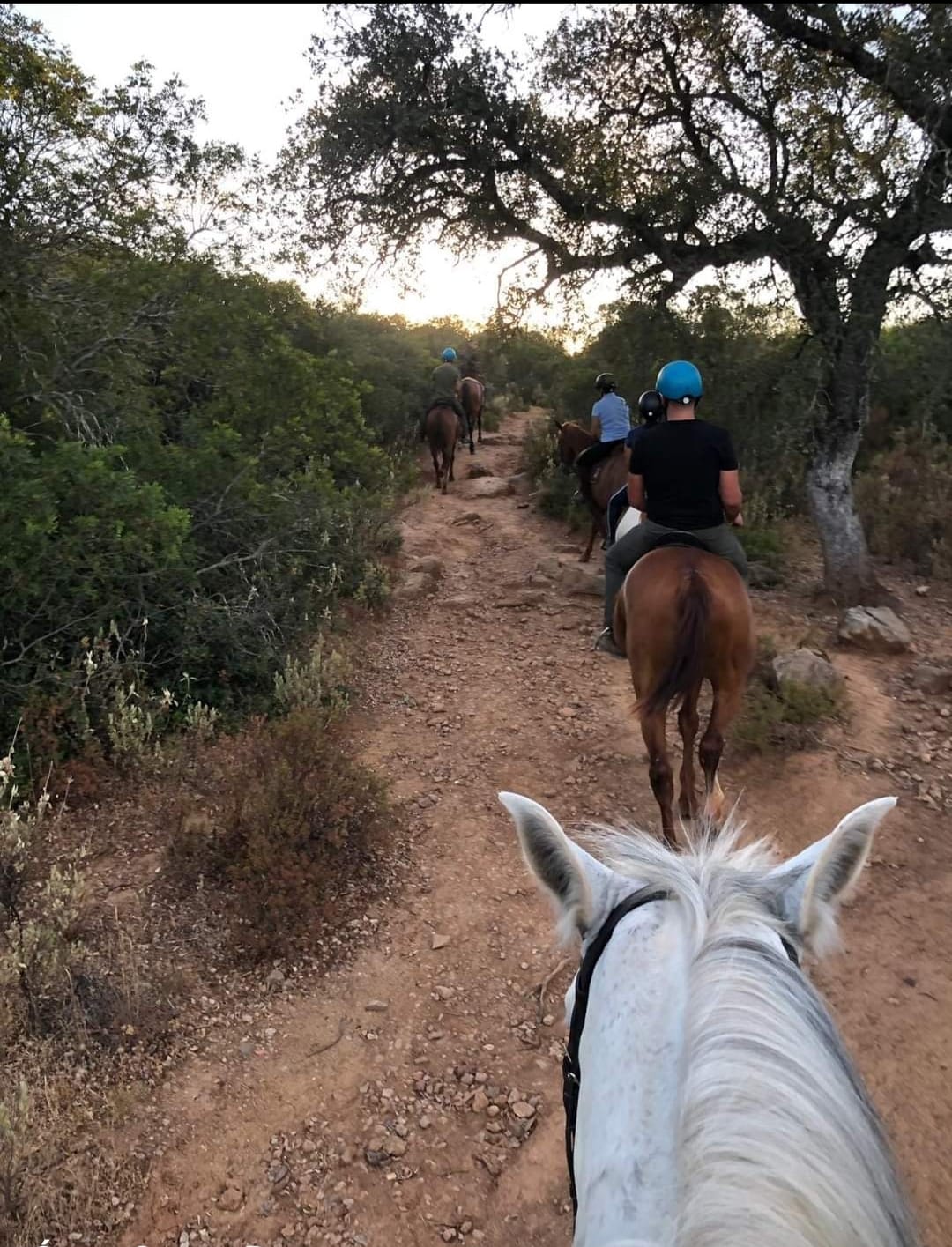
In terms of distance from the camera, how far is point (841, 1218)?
0.92 meters

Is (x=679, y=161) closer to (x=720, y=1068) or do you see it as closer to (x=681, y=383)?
(x=681, y=383)

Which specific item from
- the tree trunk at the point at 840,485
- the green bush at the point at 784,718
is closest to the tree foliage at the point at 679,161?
the tree trunk at the point at 840,485

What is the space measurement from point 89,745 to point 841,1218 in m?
4.57

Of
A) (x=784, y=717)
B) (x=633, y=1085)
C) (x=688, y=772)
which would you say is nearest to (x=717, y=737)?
(x=688, y=772)

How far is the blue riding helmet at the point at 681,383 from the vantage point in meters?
4.27

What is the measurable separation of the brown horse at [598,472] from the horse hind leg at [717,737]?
10.9 ft

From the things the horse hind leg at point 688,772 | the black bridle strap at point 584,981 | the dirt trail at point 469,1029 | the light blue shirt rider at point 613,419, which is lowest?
the dirt trail at point 469,1029

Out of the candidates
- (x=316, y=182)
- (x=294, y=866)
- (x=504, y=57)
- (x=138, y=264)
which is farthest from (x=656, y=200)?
(x=294, y=866)

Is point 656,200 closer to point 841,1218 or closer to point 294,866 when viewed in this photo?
point 294,866

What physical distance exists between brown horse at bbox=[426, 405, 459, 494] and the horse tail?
362 inches

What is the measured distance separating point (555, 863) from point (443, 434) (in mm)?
11752

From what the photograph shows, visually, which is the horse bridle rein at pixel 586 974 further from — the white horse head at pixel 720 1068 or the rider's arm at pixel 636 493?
the rider's arm at pixel 636 493

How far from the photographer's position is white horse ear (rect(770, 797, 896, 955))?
1.41 m

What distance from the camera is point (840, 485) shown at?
7414mm
